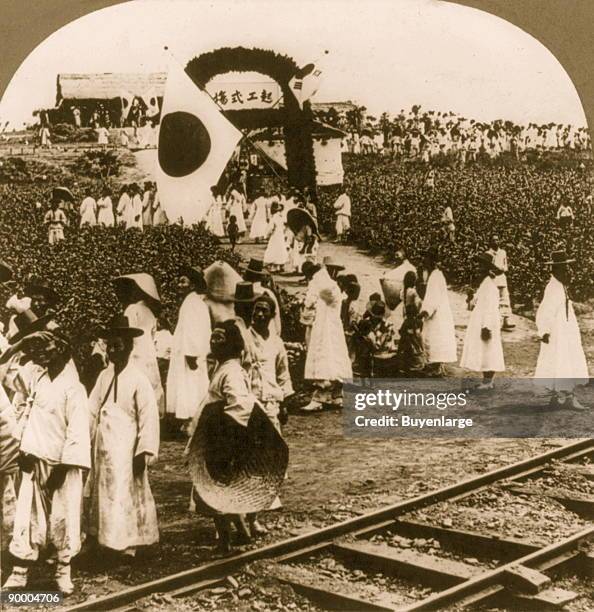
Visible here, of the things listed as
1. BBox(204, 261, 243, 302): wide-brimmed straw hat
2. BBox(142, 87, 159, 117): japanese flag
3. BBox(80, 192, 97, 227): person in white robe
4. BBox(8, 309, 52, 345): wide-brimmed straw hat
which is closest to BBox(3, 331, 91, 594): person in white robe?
BBox(8, 309, 52, 345): wide-brimmed straw hat

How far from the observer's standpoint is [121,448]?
4348mm

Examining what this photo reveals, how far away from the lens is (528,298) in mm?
4551

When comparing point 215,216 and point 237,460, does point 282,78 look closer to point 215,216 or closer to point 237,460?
point 215,216

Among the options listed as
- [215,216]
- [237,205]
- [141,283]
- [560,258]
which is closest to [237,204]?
[237,205]

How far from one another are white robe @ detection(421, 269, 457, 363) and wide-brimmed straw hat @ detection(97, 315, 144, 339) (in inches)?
58.3

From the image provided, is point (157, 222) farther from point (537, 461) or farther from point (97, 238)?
point (537, 461)

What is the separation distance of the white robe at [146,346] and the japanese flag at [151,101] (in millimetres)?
996

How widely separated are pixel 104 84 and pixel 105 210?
2.12 ft

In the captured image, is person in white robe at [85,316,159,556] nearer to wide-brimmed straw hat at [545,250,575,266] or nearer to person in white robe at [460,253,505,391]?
person in white robe at [460,253,505,391]

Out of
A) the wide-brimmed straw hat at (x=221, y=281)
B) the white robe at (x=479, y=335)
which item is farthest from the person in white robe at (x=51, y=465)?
the white robe at (x=479, y=335)

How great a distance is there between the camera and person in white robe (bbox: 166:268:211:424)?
174 inches

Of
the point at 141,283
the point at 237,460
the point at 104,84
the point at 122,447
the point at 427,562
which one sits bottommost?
the point at 427,562

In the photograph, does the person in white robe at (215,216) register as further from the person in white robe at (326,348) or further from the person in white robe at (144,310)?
the person in white robe at (326,348)

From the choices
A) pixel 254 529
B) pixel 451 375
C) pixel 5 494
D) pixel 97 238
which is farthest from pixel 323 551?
pixel 97 238
